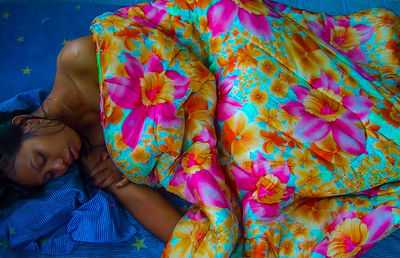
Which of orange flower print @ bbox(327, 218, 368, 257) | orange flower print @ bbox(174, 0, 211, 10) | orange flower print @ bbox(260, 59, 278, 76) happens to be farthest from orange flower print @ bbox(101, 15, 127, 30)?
orange flower print @ bbox(327, 218, 368, 257)

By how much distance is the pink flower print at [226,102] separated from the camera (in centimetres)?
102

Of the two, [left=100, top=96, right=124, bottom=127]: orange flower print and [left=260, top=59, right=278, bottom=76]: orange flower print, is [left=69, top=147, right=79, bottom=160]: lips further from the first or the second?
[left=260, top=59, right=278, bottom=76]: orange flower print

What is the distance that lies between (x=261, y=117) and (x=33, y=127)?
59 centimetres

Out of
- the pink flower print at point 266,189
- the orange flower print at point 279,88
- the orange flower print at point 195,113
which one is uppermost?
the orange flower print at point 279,88

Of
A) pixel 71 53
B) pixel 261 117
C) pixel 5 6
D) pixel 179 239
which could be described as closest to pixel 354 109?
pixel 261 117

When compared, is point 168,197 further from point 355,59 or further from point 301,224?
point 355,59

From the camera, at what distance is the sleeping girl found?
3.12 feet

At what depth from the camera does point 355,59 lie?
1.23 m

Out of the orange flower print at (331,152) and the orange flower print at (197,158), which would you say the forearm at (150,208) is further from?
the orange flower print at (331,152)

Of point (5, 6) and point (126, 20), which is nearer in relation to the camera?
point (126, 20)

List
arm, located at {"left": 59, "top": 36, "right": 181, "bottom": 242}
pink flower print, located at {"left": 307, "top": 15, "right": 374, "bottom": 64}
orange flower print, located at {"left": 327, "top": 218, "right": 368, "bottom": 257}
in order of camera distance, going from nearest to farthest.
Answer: orange flower print, located at {"left": 327, "top": 218, "right": 368, "bottom": 257}, arm, located at {"left": 59, "top": 36, "right": 181, "bottom": 242}, pink flower print, located at {"left": 307, "top": 15, "right": 374, "bottom": 64}

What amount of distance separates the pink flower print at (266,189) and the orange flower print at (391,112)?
291 mm

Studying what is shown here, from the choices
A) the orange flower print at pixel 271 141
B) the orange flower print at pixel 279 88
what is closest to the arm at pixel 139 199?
the orange flower print at pixel 271 141

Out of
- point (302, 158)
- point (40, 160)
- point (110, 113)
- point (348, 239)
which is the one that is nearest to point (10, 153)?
point (40, 160)
